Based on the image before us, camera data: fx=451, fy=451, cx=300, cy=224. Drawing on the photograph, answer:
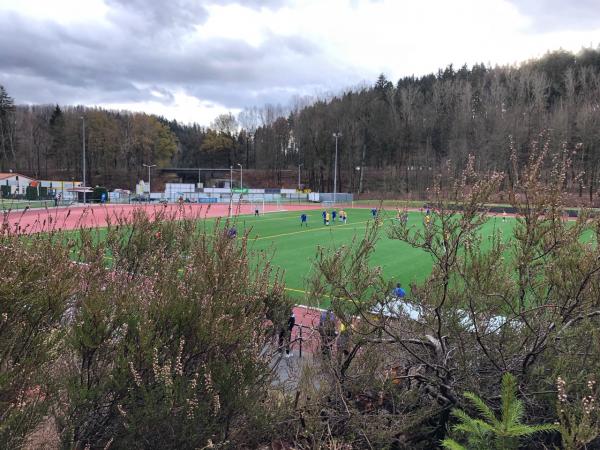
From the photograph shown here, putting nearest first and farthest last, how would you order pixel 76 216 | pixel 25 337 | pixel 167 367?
1. pixel 167 367
2. pixel 25 337
3. pixel 76 216

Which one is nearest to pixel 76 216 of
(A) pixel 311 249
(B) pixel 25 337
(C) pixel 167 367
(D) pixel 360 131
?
(A) pixel 311 249

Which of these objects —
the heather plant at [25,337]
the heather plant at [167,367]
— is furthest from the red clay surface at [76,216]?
the heather plant at [167,367]

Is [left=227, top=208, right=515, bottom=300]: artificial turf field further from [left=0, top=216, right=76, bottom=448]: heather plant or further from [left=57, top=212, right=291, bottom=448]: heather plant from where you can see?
[left=0, top=216, right=76, bottom=448]: heather plant

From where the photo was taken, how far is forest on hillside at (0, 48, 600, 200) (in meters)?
99.0

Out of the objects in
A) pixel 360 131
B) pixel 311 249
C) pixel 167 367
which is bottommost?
pixel 311 249

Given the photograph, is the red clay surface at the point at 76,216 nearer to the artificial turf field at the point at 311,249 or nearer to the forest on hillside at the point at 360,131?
the artificial turf field at the point at 311,249

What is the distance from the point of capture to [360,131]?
107m

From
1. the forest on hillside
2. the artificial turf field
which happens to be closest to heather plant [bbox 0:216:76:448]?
the artificial turf field

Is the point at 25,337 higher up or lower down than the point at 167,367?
higher up

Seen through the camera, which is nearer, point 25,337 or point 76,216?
point 25,337

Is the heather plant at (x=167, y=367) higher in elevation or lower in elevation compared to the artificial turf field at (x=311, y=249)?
higher

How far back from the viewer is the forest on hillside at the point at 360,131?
→ 325 ft

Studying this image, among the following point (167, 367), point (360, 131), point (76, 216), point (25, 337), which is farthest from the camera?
point (360, 131)

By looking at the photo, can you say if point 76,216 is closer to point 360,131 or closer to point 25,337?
point 25,337
